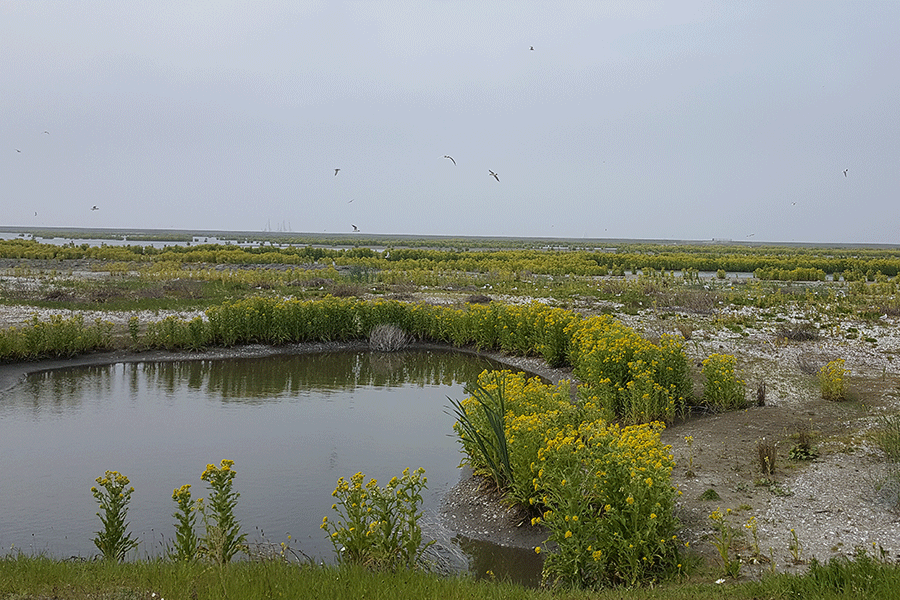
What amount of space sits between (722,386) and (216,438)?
8.88 metres

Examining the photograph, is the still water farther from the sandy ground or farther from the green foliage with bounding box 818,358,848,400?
the green foliage with bounding box 818,358,848,400

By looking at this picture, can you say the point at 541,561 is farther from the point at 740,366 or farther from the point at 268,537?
the point at 740,366

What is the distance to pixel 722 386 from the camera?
10.8m

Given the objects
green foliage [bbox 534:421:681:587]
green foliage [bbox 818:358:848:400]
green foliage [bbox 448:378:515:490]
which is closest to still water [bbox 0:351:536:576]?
green foliage [bbox 448:378:515:490]

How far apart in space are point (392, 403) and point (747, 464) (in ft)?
24.5

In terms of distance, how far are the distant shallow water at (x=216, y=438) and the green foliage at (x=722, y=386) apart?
467cm

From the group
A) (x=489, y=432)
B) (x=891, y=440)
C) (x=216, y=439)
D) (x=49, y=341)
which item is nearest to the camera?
(x=891, y=440)

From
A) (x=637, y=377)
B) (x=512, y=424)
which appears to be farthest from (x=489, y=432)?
(x=637, y=377)

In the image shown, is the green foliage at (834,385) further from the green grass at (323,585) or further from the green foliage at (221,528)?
the green foliage at (221,528)

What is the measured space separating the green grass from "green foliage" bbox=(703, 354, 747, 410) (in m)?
6.15

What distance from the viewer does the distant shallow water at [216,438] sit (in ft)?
24.5

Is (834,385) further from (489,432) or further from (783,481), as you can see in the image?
(489,432)

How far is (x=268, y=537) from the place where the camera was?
7.03m

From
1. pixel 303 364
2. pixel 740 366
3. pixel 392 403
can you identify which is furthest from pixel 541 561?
pixel 303 364
